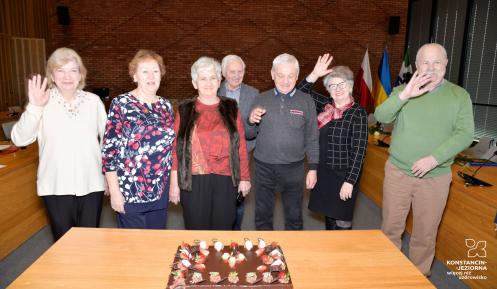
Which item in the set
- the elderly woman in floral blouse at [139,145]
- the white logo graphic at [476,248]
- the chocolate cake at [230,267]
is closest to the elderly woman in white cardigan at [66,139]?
Result: the elderly woman in floral blouse at [139,145]

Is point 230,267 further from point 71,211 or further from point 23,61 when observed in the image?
point 23,61

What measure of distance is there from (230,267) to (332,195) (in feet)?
4.05

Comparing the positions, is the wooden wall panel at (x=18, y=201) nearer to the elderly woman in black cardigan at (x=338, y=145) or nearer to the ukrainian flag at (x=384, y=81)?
the elderly woman in black cardigan at (x=338, y=145)

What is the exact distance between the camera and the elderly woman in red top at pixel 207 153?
214 centimetres

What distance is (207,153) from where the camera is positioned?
2154 millimetres

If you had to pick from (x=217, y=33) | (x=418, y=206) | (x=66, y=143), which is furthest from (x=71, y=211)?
(x=217, y=33)

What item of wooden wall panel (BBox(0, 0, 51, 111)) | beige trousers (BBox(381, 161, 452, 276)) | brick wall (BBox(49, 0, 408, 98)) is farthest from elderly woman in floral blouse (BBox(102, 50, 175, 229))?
brick wall (BBox(49, 0, 408, 98))

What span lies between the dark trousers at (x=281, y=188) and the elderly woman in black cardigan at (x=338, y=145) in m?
0.16

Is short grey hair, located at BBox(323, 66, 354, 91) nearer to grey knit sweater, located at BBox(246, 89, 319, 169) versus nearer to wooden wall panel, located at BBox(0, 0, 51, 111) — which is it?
grey knit sweater, located at BBox(246, 89, 319, 169)

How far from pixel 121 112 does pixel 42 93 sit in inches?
18.5

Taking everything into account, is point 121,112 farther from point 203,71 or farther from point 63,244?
point 63,244

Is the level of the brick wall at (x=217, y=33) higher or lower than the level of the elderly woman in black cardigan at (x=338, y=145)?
higher

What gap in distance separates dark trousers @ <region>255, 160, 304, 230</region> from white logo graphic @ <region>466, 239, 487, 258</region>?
4.06ft

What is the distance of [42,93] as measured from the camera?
2018 mm
